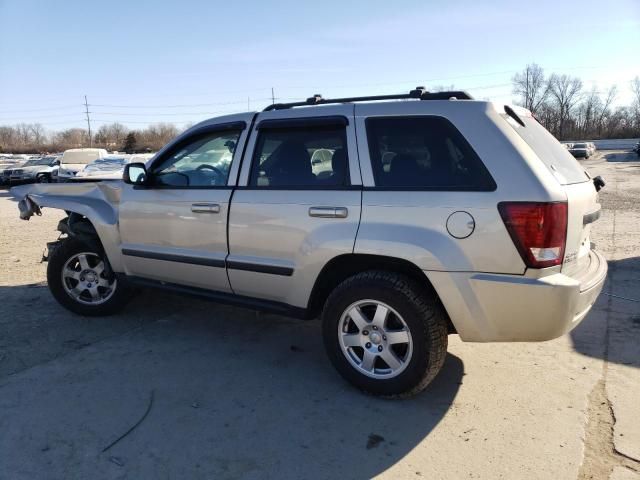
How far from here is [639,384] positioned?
345 cm

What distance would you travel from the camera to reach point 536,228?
278 cm

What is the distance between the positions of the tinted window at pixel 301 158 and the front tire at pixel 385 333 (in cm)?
76

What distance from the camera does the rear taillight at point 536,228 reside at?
9.09 ft

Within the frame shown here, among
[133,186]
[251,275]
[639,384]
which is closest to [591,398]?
[639,384]

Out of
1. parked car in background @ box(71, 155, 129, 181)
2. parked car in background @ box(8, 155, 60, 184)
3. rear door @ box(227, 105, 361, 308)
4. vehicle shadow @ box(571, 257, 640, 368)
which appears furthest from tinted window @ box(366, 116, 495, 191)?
parked car in background @ box(8, 155, 60, 184)

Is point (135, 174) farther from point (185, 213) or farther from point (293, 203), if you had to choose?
point (293, 203)

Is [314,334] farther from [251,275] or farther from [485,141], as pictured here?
[485,141]

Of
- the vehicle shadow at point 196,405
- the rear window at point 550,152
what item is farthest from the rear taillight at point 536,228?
the vehicle shadow at point 196,405

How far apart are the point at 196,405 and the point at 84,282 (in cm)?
239

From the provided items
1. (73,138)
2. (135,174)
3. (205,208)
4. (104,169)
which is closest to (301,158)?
(205,208)

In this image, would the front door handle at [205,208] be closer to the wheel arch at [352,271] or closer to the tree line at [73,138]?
the wheel arch at [352,271]

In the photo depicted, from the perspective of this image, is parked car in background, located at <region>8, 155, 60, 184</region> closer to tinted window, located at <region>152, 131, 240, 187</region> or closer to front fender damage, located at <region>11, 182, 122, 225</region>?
front fender damage, located at <region>11, 182, 122, 225</region>

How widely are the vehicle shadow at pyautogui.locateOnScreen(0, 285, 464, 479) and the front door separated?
2.06ft

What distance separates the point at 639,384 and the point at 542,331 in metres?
1.15
